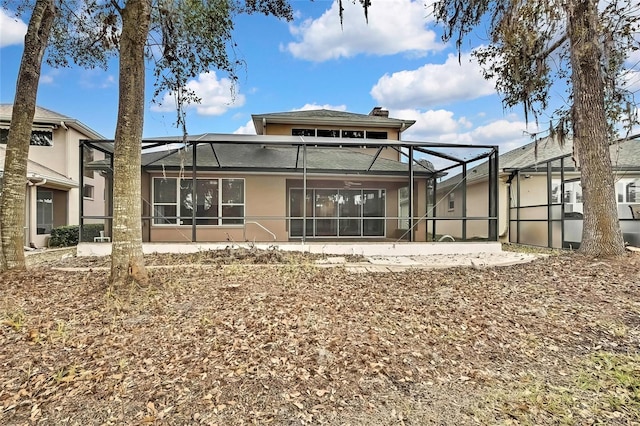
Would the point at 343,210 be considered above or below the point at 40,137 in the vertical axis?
below

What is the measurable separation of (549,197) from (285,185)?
27.5ft

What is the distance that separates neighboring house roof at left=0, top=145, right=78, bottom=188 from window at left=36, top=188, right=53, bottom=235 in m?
0.65

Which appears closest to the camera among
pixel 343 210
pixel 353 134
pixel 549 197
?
pixel 549 197

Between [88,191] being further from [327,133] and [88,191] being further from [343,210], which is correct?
[343,210]

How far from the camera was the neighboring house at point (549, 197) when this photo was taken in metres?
10.5

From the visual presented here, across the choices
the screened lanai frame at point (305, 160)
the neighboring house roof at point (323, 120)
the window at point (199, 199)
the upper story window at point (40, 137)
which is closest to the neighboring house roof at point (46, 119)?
the upper story window at point (40, 137)

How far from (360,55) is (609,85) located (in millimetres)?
8676

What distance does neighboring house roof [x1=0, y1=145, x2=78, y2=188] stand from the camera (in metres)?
11.9

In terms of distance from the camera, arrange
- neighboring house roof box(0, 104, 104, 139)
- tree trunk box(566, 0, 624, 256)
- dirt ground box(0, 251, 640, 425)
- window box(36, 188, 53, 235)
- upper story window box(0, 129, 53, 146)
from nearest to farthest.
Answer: dirt ground box(0, 251, 640, 425), tree trunk box(566, 0, 624, 256), window box(36, 188, 53, 235), neighboring house roof box(0, 104, 104, 139), upper story window box(0, 129, 53, 146)

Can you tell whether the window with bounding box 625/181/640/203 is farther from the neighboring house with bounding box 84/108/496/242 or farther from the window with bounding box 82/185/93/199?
the window with bounding box 82/185/93/199

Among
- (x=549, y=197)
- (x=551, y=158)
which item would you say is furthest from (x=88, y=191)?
(x=551, y=158)

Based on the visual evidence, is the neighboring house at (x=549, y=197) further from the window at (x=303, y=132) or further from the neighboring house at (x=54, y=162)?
the neighboring house at (x=54, y=162)

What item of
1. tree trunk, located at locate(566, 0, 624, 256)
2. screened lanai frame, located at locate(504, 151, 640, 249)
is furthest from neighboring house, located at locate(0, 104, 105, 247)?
screened lanai frame, located at locate(504, 151, 640, 249)

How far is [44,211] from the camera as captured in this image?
44.3 feet
